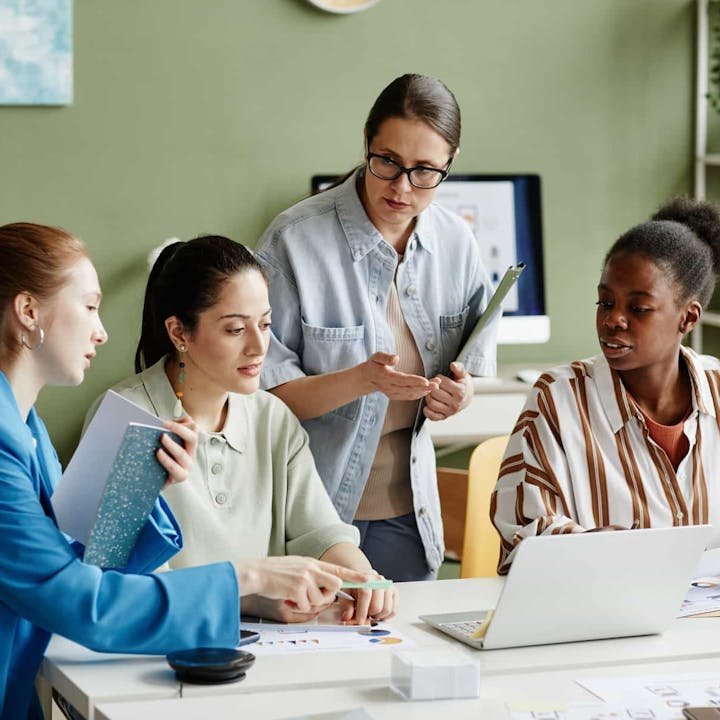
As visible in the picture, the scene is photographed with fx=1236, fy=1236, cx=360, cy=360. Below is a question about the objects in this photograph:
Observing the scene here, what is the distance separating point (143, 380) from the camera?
1.99 meters

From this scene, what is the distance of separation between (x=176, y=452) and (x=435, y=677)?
410 millimetres

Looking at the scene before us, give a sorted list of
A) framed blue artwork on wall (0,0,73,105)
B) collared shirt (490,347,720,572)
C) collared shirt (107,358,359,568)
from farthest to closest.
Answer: framed blue artwork on wall (0,0,73,105)
collared shirt (490,347,720,572)
collared shirt (107,358,359,568)

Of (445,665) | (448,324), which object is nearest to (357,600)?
(445,665)

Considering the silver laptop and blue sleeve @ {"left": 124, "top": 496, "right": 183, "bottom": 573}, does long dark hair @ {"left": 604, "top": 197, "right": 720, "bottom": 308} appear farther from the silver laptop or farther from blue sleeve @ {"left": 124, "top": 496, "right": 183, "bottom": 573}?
blue sleeve @ {"left": 124, "top": 496, "right": 183, "bottom": 573}

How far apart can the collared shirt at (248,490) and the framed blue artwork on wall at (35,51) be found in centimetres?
174

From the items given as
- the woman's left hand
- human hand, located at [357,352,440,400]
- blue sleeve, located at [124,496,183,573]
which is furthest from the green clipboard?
blue sleeve, located at [124,496,183,573]

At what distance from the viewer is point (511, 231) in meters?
3.84

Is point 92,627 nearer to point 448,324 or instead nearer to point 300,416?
point 300,416

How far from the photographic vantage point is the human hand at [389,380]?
2.05 metres

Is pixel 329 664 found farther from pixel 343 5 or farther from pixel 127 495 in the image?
pixel 343 5

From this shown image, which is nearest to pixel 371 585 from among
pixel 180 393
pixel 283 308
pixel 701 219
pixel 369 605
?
pixel 369 605

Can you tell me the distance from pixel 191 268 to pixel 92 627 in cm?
72

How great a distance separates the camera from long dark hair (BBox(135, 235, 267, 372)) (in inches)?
78.2

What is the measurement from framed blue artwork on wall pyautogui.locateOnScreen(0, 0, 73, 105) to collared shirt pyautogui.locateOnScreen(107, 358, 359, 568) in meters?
1.74
